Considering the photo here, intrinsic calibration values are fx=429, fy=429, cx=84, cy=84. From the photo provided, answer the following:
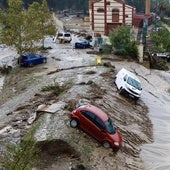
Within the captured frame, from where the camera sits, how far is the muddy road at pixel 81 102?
22016 millimetres

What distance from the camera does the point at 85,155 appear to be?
21750 mm

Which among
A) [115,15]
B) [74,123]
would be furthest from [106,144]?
[115,15]

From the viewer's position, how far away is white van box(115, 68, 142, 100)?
34000 millimetres

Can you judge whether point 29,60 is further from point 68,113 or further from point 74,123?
point 74,123

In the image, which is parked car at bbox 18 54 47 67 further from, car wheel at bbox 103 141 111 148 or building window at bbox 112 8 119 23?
building window at bbox 112 8 119 23

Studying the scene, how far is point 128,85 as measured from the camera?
34.3 metres

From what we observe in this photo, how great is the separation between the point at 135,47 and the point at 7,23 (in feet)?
51.2

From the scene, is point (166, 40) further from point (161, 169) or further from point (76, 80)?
point (161, 169)

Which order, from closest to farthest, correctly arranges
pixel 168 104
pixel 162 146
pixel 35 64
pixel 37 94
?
pixel 162 146 < pixel 37 94 < pixel 168 104 < pixel 35 64

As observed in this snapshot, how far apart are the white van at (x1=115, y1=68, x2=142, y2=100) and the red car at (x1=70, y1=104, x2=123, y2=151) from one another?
10500 mm

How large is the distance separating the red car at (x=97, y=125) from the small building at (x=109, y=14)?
56.4m

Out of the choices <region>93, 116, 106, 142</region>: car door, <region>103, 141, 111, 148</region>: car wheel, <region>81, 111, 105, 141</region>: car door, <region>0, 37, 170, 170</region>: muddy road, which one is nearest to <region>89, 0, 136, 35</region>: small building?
<region>0, 37, 170, 170</region>: muddy road

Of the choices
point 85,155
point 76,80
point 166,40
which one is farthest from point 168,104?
point 166,40

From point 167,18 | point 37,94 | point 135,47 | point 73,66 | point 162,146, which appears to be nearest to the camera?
point 162,146
